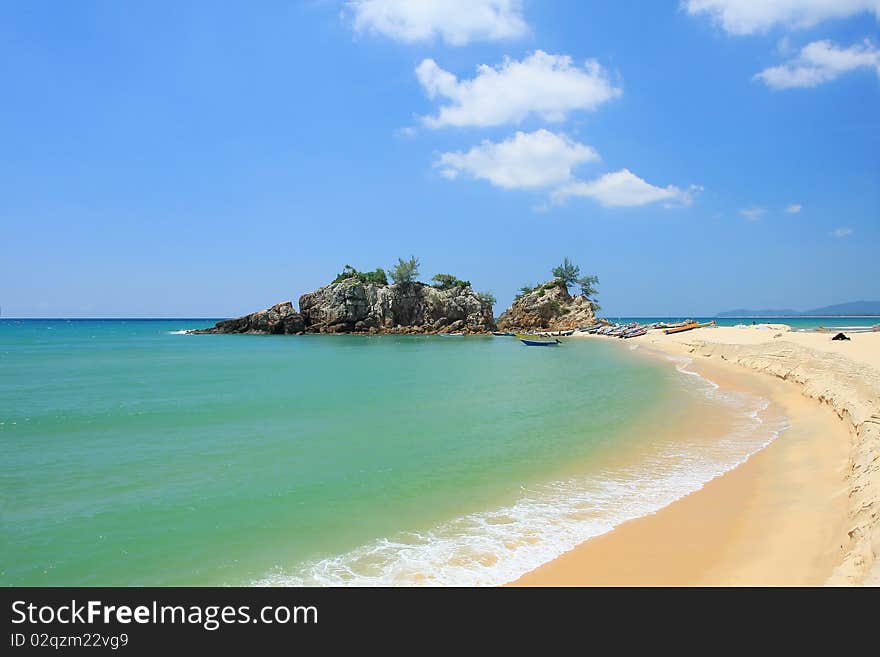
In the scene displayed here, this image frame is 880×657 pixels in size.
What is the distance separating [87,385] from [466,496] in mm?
26487

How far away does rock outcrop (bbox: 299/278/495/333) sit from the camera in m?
86.0

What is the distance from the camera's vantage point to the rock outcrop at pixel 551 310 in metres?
92.6

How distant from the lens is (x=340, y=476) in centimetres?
1046

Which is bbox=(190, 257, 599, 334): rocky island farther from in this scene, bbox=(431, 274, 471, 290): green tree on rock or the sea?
the sea

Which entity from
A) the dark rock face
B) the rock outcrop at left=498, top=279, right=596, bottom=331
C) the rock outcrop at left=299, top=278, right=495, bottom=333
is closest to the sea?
the rock outcrop at left=299, top=278, right=495, bottom=333

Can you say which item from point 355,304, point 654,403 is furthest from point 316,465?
point 355,304

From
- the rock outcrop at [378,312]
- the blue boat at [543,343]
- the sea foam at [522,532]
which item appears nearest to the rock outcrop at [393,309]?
the rock outcrop at [378,312]

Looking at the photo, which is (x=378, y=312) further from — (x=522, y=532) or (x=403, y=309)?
(x=522, y=532)

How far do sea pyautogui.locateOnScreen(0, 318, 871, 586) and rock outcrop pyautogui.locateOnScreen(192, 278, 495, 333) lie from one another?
2477 inches

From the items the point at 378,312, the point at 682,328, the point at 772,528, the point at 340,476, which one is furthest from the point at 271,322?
the point at 772,528

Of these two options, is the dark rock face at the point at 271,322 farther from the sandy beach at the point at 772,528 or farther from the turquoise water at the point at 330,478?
the sandy beach at the point at 772,528

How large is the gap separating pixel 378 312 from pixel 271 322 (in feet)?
70.4

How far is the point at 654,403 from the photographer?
1898cm

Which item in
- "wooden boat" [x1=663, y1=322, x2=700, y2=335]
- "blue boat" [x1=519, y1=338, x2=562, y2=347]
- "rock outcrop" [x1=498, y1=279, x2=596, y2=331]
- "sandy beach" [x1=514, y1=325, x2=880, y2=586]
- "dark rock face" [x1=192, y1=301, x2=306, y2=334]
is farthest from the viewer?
"rock outcrop" [x1=498, y1=279, x2=596, y2=331]
